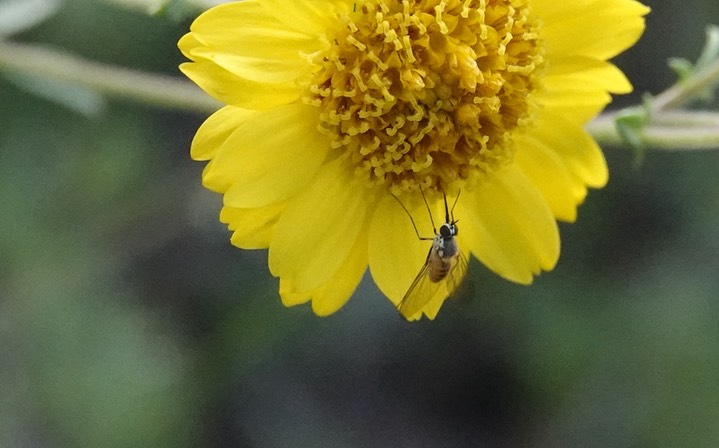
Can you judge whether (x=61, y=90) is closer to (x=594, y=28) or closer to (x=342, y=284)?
(x=342, y=284)

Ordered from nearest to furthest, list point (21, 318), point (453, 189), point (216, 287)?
point (453, 189), point (21, 318), point (216, 287)

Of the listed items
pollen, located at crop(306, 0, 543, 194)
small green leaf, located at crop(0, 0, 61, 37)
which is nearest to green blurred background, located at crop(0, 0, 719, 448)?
small green leaf, located at crop(0, 0, 61, 37)

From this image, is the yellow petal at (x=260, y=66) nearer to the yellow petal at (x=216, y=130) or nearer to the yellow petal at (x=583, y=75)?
the yellow petal at (x=216, y=130)

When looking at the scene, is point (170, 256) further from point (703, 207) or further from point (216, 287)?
point (703, 207)

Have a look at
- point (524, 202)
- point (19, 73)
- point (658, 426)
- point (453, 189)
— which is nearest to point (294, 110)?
point (453, 189)

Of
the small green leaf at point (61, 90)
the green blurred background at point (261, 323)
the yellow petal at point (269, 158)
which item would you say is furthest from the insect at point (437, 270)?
the green blurred background at point (261, 323)

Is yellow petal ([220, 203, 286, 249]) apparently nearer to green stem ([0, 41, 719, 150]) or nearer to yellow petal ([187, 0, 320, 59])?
yellow petal ([187, 0, 320, 59])

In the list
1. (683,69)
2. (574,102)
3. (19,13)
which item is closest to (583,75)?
(574,102)

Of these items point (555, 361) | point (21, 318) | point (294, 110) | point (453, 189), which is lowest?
point (555, 361)

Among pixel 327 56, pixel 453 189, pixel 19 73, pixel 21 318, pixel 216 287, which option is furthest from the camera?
pixel 216 287
